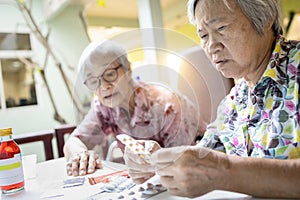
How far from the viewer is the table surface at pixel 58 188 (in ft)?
2.10

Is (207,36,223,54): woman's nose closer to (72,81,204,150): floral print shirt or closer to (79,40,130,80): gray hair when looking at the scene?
(72,81,204,150): floral print shirt

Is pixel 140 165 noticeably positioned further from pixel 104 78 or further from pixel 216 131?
pixel 104 78

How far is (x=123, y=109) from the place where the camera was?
114 centimetres

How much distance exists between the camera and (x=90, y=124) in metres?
1.29

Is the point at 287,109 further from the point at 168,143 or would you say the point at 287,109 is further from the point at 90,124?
the point at 90,124

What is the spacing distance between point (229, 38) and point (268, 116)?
8.7 inches

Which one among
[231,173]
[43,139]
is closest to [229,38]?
[231,173]

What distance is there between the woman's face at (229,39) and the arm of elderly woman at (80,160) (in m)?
0.59

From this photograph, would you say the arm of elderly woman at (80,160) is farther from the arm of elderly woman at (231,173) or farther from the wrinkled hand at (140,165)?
the arm of elderly woman at (231,173)

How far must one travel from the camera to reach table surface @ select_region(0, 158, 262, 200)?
0.64 metres

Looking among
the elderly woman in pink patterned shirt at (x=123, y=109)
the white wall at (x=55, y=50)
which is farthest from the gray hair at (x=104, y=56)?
the white wall at (x=55, y=50)

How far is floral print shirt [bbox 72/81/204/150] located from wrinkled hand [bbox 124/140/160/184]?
0.07 m

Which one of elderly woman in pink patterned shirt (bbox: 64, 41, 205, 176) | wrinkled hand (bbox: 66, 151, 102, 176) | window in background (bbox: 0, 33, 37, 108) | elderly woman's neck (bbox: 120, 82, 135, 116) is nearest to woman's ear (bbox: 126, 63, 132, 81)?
elderly woman in pink patterned shirt (bbox: 64, 41, 205, 176)

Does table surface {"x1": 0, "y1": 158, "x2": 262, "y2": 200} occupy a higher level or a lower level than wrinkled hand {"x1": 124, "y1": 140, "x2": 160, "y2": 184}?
lower
